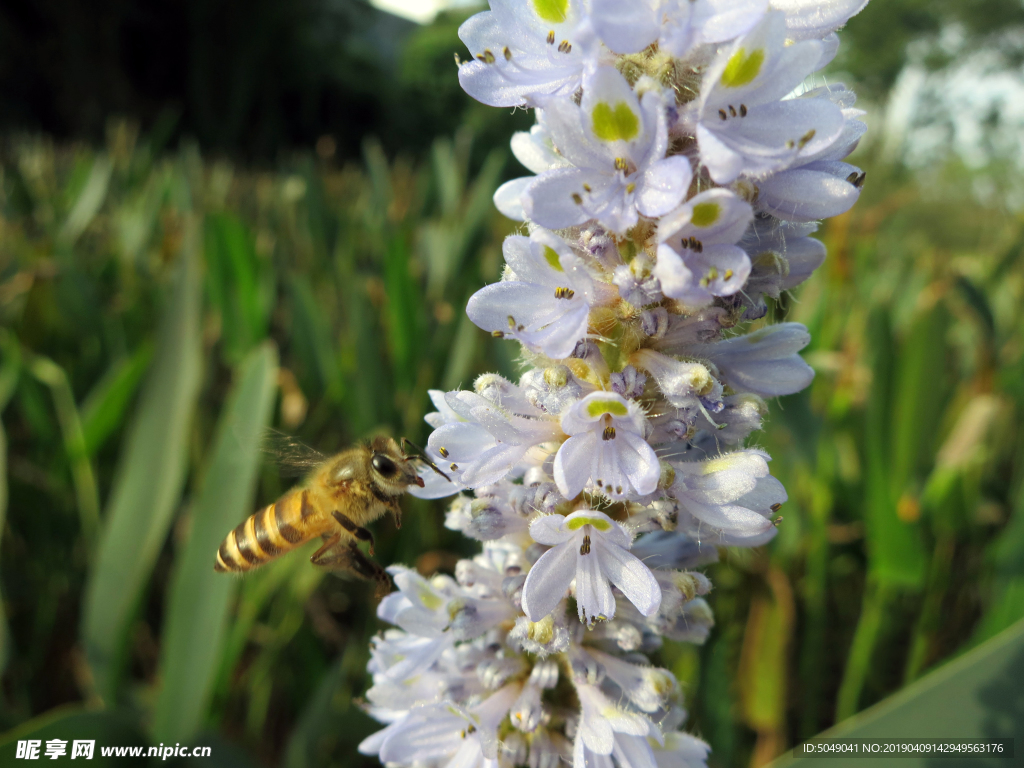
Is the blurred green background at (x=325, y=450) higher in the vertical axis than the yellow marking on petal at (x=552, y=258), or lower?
lower

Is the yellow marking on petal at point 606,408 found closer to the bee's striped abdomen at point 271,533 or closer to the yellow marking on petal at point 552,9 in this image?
the yellow marking on petal at point 552,9

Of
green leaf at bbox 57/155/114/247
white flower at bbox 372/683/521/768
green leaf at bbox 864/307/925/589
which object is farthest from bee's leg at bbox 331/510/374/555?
green leaf at bbox 57/155/114/247

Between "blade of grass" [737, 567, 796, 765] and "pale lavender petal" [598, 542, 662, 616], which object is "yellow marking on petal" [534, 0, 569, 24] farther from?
"blade of grass" [737, 567, 796, 765]

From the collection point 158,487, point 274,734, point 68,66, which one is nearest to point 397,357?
point 158,487

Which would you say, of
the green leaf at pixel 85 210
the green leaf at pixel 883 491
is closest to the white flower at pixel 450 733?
the green leaf at pixel 883 491

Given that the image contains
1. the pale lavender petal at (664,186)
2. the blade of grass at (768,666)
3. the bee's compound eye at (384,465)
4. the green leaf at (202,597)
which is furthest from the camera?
the blade of grass at (768,666)

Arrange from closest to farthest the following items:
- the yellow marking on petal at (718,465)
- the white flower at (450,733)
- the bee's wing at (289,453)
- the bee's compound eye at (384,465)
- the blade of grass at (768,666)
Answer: the yellow marking on petal at (718,465), the white flower at (450,733), the bee's compound eye at (384,465), the bee's wing at (289,453), the blade of grass at (768,666)

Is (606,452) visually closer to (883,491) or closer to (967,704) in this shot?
(967,704)
